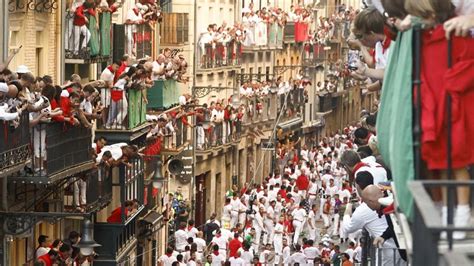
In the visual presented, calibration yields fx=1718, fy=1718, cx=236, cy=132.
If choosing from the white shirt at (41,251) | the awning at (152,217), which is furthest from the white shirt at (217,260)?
the white shirt at (41,251)

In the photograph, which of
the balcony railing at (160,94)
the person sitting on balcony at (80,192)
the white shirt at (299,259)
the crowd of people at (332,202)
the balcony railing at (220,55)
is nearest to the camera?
the crowd of people at (332,202)

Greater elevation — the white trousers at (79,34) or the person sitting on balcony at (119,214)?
the white trousers at (79,34)

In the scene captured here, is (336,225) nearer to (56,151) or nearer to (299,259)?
(299,259)

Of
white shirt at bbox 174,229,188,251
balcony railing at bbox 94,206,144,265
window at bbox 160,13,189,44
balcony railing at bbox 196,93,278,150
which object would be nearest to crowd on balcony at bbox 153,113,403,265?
white shirt at bbox 174,229,188,251

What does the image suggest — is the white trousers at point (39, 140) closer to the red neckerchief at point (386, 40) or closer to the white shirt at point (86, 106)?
the white shirt at point (86, 106)

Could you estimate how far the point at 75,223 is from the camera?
32438mm

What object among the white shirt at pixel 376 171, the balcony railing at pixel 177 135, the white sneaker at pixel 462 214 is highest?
the white sneaker at pixel 462 214

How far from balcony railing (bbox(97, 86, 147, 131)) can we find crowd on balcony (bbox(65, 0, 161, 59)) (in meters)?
0.87

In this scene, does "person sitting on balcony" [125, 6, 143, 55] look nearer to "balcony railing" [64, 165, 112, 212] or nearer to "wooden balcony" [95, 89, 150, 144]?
"wooden balcony" [95, 89, 150, 144]

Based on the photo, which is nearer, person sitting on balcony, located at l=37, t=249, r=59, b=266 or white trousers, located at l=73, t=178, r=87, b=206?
person sitting on balcony, located at l=37, t=249, r=59, b=266

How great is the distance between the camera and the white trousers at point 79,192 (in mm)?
27641

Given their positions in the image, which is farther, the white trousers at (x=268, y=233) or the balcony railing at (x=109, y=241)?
the white trousers at (x=268, y=233)

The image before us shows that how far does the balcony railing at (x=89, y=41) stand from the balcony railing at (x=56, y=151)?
133 inches

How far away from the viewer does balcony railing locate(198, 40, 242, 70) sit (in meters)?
54.2
